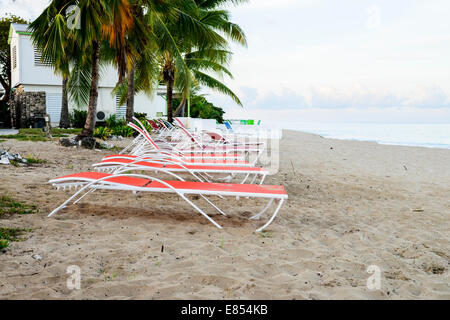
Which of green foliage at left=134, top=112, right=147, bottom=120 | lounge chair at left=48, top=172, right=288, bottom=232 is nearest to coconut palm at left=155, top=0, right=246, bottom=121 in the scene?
green foliage at left=134, top=112, right=147, bottom=120

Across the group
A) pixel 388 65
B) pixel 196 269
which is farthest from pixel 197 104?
pixel 196 269

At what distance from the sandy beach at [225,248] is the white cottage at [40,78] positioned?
17.4m

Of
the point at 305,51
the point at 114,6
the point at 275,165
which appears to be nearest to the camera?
the point at 114,6

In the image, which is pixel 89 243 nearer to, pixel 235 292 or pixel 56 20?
pixel 235 292

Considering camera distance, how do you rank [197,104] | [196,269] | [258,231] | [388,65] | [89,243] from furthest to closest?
[197,104] → [388,65] → [258,231] → [89,243] → [196,269]

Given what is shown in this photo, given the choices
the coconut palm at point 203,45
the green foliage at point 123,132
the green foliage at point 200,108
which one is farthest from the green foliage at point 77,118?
the green foliage at point 200,108

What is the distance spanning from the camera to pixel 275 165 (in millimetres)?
9078

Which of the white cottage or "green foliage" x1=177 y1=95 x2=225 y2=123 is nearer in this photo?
the white cottage

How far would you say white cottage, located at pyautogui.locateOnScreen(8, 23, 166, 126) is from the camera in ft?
66.0

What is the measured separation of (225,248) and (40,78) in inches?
841

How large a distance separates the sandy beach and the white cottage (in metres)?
17.4

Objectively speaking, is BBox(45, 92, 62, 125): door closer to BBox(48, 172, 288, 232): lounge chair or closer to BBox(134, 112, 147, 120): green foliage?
BBox(134, 112, 147, 120): green foliage

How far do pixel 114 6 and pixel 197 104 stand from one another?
17.7 meters
